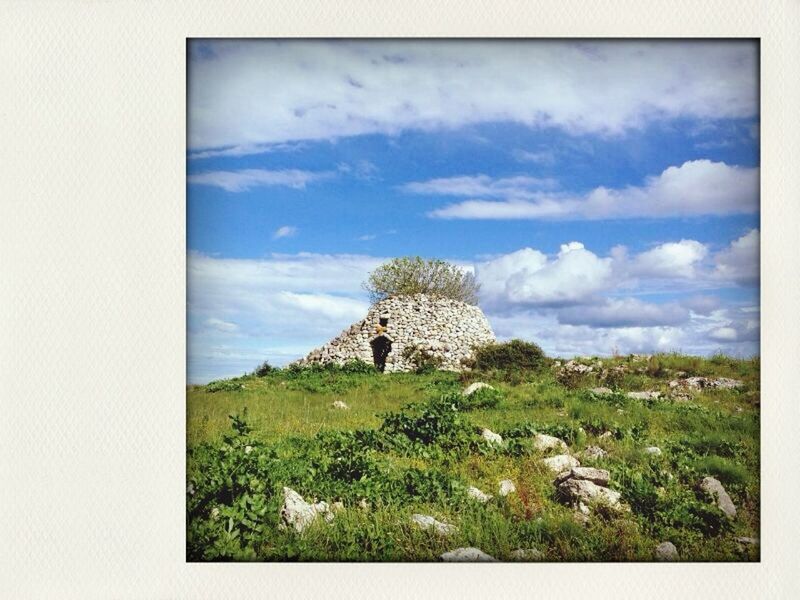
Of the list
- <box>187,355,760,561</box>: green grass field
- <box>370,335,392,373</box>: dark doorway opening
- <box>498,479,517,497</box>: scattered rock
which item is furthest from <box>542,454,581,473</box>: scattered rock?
<box>370,335,392,373</box>: dark doorway opening

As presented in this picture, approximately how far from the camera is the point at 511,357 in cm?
528

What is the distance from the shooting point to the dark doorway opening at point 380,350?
5.71 m

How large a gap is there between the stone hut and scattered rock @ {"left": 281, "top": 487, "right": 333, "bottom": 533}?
101cm

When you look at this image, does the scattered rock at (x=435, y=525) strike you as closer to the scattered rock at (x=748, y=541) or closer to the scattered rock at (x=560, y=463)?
the scattered rock at (x=560, y=463)

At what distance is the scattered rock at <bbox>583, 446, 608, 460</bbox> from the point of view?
4680mm

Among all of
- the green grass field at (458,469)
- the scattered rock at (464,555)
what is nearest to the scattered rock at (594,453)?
the green grass field at (458,469)

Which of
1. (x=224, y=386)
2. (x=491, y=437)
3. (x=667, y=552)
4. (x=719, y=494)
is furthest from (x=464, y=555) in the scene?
(x=224, y=386)

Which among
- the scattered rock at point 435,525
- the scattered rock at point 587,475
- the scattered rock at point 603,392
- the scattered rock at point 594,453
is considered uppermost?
the scattered rock at point 603,392

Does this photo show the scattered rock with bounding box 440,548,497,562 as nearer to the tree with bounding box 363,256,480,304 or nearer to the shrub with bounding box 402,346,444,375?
the shrub with bounding box 402,346,444,375
